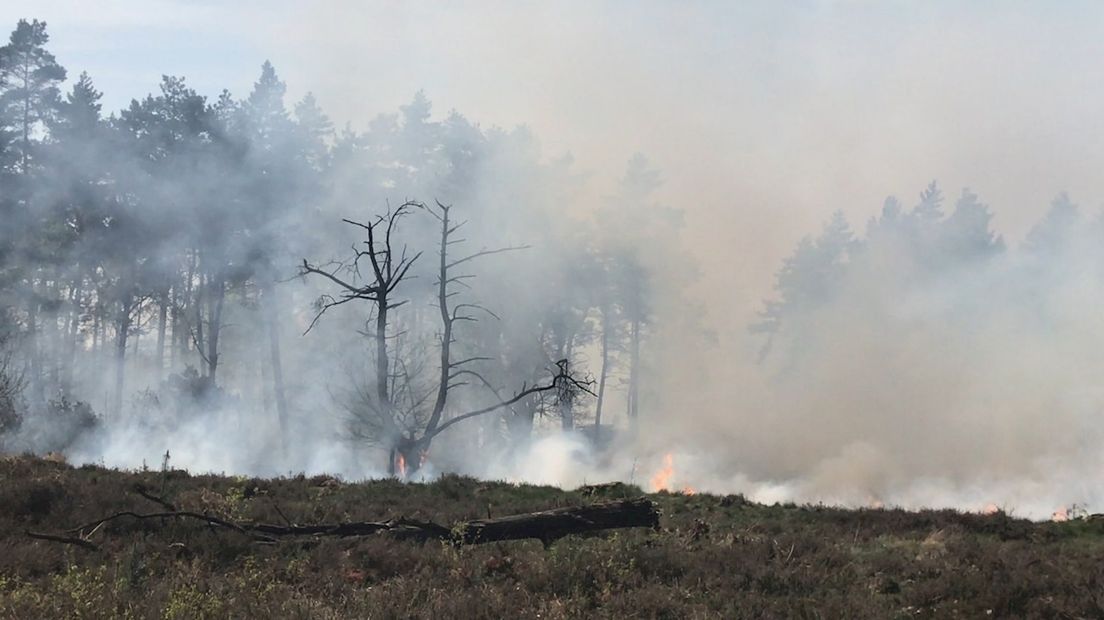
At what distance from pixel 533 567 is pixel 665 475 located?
2784 centimetres

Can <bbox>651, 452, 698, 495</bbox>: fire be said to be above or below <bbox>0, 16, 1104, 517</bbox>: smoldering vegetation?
below

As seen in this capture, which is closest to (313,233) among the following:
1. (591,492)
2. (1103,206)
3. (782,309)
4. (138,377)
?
(138,377)

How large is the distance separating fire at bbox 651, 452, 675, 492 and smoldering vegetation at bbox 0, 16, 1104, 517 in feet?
1.49

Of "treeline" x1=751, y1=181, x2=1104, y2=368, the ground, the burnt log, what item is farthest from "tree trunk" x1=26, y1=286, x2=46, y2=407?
"treeline" x1=751, y1=181, x2=1104, y2=368

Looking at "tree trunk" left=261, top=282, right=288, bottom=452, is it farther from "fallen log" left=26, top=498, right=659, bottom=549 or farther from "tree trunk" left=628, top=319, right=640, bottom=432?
"fallen log" left=26, top=498, right=659, bottom=549

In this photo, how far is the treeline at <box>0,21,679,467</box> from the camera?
117 feet

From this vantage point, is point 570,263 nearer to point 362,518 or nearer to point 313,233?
point 313,233

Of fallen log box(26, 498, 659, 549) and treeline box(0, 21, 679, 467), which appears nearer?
fallen log box(26, 498, 659, 549)

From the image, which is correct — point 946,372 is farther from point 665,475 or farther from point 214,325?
point 214,325

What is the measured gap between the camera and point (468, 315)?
41.4 m

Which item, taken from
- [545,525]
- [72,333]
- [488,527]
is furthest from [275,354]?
[545,525]

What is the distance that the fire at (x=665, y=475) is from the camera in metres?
32.6

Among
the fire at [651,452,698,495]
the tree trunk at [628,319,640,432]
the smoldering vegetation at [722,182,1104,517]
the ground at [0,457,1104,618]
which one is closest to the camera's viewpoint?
the ground at [0,457,1104,618]

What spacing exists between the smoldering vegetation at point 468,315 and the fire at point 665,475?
1.49 feet
